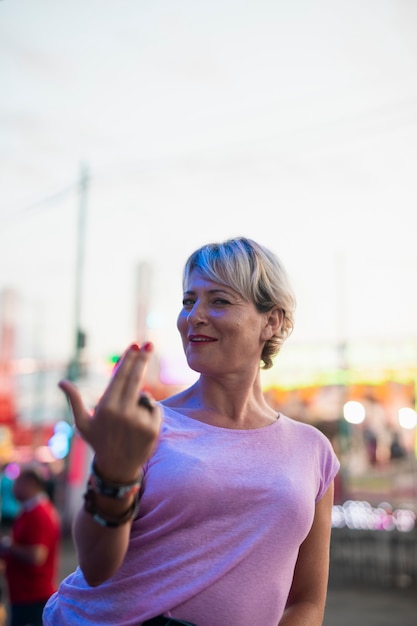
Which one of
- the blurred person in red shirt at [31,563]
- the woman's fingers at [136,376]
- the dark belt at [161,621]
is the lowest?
the blurred person in red shirt at [31,563]

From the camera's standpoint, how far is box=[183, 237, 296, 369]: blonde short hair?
1.80 metres

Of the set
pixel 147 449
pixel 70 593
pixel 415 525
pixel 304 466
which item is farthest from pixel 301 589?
pixel 415 525

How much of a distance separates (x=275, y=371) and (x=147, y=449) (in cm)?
1882

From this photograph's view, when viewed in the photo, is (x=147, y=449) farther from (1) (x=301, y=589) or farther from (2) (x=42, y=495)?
(2) (x=42, y=495)

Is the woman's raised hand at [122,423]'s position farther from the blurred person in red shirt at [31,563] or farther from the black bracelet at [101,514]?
the blurred person in red shirt at [31,563]

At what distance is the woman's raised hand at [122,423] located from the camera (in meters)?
1.23

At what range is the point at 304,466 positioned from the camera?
5.76ft

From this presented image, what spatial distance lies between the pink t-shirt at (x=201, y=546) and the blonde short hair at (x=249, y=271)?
0.38 metres

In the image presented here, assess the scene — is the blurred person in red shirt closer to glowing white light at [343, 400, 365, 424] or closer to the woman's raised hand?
the woman's raised hand

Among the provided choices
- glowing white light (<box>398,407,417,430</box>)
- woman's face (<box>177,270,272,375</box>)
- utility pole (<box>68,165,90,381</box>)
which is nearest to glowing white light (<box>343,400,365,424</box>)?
glowing white light (<box>398,407,417,430</box>)

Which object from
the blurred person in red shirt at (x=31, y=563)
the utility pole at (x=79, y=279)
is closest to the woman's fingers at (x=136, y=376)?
the blurred person in red shirt at (x=31, y=563)

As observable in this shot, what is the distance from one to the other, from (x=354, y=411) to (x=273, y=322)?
17989 millimetres

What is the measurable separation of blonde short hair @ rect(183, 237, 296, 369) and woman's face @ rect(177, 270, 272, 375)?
0.02 metres

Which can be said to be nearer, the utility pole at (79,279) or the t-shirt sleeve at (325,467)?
the t-shirt sleeve at (325,467)
